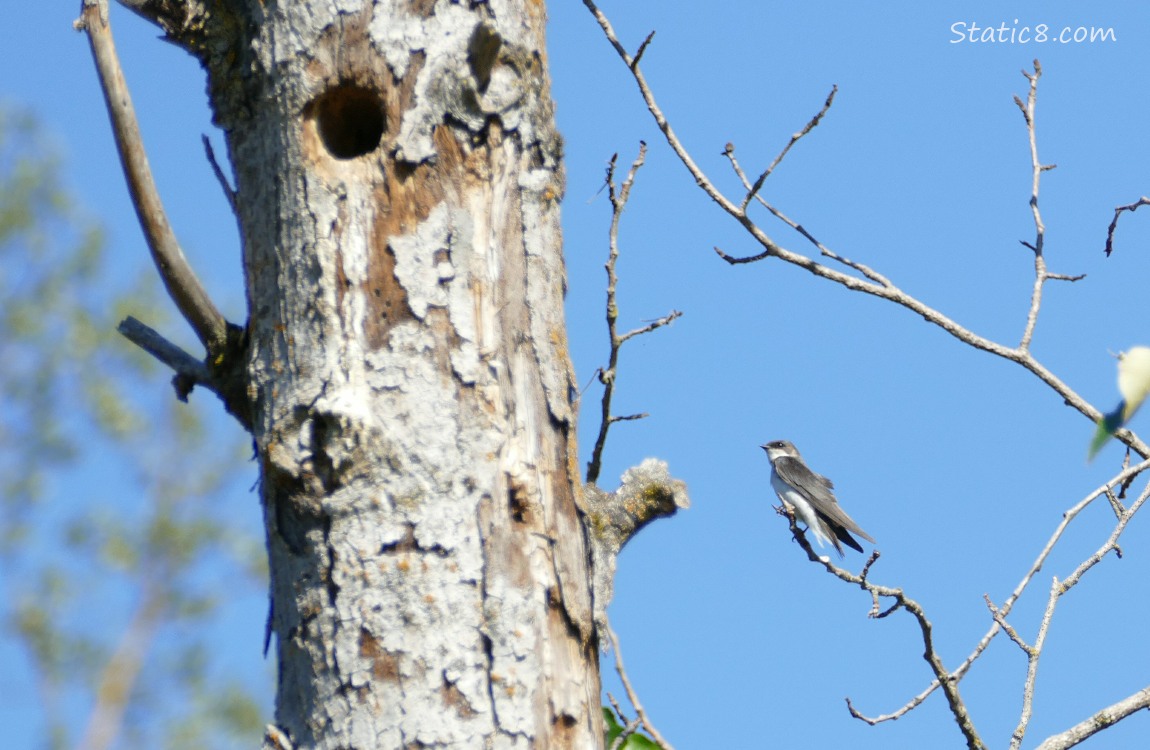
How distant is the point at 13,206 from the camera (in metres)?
12.3

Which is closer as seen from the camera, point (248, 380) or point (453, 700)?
point (453, 700)

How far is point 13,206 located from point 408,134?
37.6ft

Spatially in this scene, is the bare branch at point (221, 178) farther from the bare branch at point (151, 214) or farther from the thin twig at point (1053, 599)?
the thin twig at point (1053, 599)

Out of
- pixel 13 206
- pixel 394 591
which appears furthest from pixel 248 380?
pixel 13 206

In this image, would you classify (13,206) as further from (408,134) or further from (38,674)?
(408,134)

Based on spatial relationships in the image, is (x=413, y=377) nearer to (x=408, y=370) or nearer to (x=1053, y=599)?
(x=408, y=370)

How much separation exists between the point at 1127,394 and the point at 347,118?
1842mm

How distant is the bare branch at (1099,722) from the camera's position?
8.67ft

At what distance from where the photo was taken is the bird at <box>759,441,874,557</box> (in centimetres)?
729

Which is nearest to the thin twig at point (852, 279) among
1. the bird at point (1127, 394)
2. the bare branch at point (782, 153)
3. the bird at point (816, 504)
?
the bare branch at point (782, 153)

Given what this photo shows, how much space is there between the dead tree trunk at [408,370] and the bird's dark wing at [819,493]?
16.6ft

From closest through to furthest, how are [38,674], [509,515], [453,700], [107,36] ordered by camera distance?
[453,700] → [509,515] → [107,36] → [38,674]

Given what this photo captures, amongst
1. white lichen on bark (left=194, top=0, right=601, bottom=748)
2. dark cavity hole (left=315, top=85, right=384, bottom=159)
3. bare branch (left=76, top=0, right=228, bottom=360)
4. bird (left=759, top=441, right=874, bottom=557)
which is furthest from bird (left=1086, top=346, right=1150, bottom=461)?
bird (left=759, top=441, right=874, bottom=557)

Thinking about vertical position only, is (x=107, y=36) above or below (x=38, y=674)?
below
